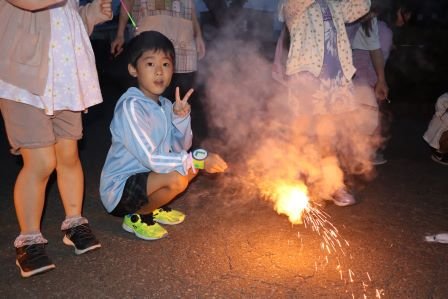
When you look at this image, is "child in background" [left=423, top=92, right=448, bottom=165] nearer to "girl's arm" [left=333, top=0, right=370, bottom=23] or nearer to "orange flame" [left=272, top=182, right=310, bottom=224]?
"orange flame" [left=272, top=182, right=310, bottom=224]

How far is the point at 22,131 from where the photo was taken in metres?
2.63

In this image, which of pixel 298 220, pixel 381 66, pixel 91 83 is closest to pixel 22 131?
pixel 91 83

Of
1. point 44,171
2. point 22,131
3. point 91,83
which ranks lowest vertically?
point 44,171

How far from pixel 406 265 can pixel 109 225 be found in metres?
2.03

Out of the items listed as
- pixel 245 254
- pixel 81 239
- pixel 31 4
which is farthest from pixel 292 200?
pixel 31 4

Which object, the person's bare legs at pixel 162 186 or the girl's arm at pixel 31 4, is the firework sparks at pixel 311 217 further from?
the girl's arm at pixel 31 4

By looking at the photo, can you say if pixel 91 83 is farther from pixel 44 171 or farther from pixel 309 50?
pixel 309 50

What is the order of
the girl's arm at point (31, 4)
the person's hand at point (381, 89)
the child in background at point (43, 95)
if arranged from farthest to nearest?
1. the person's hand at point (381, 89)
2. the child in background at point (43, 95)
3. the girl's arm at point (31, 4)

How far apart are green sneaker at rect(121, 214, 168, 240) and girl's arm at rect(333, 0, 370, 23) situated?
2080 millimetres

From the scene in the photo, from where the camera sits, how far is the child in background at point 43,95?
253cm

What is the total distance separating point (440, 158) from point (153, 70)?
3.44m

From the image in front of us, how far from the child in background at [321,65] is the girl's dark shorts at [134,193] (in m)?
1.37

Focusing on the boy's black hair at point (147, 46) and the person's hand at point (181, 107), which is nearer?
the boy's black hair at point (147, 46)

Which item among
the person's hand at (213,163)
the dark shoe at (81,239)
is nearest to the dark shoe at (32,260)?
the dark shoe at (81,239)
